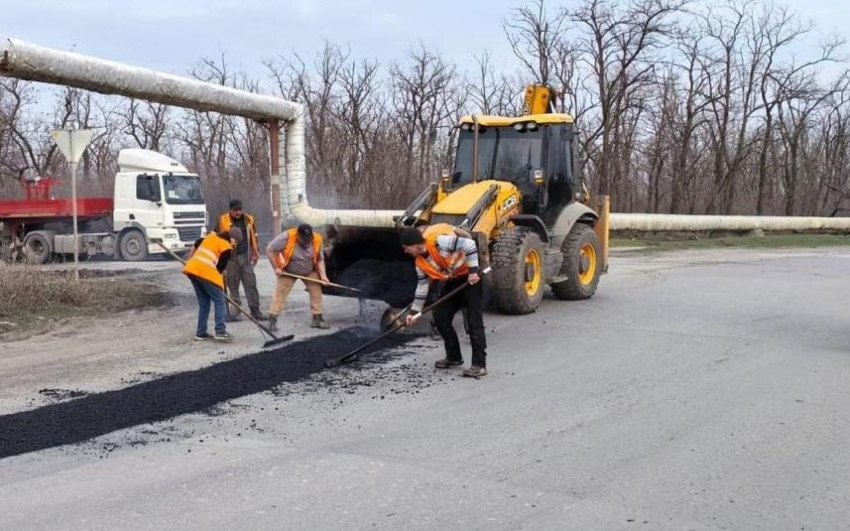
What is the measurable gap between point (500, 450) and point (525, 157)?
22.7 ft

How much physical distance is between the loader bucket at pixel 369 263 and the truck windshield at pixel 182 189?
36.8 ft

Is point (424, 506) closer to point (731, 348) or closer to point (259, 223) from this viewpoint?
point (731, 348)

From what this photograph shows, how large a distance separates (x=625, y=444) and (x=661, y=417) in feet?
2.48

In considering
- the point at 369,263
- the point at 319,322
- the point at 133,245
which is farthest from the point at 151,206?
the point at 319,322

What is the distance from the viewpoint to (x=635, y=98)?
30891mm

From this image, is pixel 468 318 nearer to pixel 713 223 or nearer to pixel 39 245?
pixel 39 245

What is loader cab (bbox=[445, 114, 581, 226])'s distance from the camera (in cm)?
1167

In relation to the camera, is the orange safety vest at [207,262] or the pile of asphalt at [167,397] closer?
the pile of asphalt at [167,397]

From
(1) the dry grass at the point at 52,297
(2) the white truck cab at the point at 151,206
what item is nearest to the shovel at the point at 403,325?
(1) the dry grass at the point at 52,297

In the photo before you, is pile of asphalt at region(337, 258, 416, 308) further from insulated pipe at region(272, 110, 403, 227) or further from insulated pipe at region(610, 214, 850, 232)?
insulated pipe at region(610, 214, 850, 232)

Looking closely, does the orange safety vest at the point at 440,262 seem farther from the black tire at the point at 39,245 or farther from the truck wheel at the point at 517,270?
the black tire at the point at 39,245

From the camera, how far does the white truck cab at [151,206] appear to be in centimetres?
2072

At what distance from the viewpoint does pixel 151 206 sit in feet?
68.0

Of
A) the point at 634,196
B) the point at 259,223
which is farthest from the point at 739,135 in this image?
the point at 259,223
